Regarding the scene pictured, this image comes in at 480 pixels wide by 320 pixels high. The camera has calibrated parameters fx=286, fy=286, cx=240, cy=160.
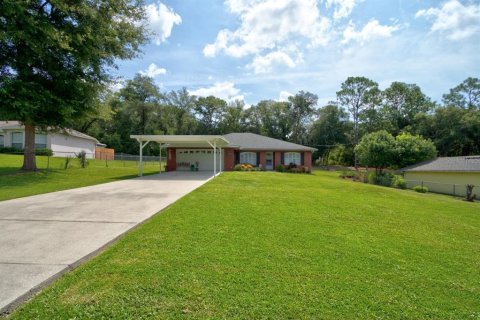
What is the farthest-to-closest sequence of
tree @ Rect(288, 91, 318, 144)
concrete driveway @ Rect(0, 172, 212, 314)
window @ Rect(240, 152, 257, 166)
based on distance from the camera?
tree @ Rect(288, 91, 318, 144)
window @ Rect(240, 152, 257, 166)
concrete driveway @ Rect(0, 172, 212, 314)

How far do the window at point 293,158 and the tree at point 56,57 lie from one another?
55.8 feet

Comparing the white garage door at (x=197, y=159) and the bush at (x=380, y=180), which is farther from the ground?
the white garage door at (x=197, y=159)

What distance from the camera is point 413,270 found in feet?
13.2

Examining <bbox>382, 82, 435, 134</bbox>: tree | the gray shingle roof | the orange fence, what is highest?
<bbox>382, 82, 435, 134</bbox>: tree

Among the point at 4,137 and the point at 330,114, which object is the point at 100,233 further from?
the point at 330,114

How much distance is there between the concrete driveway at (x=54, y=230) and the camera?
351cm

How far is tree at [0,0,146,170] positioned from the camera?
45.1 feet

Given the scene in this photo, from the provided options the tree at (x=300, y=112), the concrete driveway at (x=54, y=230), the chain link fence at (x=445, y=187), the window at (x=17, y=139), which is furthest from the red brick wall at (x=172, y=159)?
the tree at (x=300, y=112)

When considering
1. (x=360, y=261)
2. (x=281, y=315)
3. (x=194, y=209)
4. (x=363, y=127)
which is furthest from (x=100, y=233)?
(x=363, y=127)

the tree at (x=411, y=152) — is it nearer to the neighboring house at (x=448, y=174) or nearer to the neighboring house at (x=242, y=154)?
the neighboring house at (x=448, y=174)

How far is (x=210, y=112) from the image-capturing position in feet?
199

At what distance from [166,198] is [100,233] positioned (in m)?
4.18

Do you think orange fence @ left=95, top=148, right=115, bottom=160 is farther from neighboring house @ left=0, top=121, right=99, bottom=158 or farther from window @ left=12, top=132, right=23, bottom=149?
window @ left=12, top=132, right=23, bottom=149

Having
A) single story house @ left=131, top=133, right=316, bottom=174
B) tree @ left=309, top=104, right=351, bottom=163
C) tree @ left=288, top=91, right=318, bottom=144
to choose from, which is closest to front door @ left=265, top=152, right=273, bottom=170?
single story house @ left=131, top=133, right=316, bottom=174
